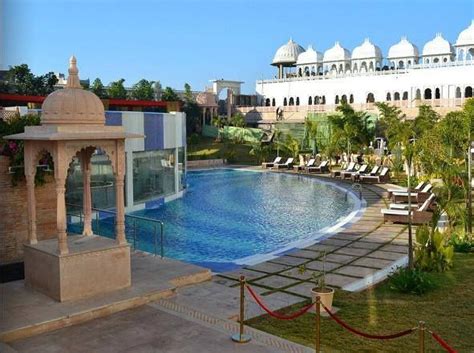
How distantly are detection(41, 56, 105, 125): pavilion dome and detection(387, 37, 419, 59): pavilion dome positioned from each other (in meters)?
59.9

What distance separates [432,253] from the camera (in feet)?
33.9

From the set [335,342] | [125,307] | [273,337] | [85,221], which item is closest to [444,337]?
[335,342]

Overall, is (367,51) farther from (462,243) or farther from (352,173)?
(462,243)

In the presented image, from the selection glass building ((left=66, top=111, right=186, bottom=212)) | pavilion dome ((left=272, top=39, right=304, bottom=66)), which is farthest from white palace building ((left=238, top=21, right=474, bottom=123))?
glass building ((left=66, top=111, right=186, bottom=212))

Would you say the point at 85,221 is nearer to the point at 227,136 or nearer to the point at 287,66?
the point at 227,136

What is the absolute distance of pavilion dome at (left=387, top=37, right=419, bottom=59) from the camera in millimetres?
63125

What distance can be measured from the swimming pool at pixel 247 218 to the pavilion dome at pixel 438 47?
39.7 metres

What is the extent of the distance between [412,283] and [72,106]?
6182mm

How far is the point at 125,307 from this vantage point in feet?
26.8

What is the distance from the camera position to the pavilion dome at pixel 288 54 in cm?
7650

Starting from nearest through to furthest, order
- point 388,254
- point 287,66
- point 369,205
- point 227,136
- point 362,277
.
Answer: point 362,277, point 388,254, point 369,205, point 227,136, point 287,66

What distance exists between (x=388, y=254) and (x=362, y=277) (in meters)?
2.12

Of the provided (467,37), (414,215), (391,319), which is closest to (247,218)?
(414,215)

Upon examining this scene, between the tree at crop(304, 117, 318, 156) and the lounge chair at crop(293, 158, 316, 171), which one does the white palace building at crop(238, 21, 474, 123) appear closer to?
the tree at crop(304, 117, 318, 156)
